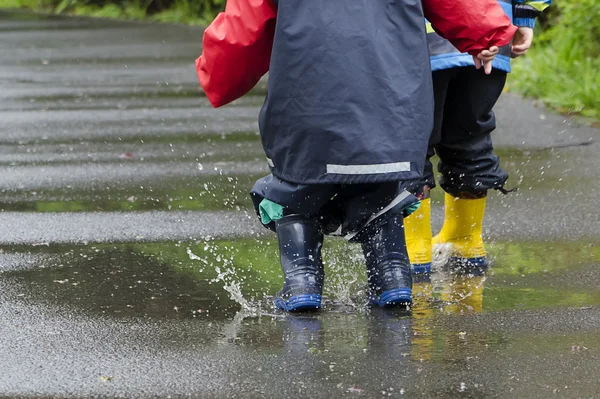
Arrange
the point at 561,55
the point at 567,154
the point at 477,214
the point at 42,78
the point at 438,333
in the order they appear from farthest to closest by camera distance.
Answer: the point at 42,78 < the point at 561,55 < the point at 567,154 < the point at 477,214 < the point at 438,333

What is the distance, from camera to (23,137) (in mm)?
8523

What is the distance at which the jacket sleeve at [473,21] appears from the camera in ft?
12.5

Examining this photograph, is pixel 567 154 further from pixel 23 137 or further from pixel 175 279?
pixel 23 137

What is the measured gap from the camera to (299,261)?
4.00 m

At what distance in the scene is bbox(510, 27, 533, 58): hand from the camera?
4.41m

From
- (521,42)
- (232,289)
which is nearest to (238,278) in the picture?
(232,289)

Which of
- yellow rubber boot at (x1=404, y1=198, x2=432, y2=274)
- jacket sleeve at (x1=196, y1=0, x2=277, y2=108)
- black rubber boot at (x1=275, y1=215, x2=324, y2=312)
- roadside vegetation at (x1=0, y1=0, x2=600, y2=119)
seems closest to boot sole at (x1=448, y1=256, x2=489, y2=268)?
yellow rubber boot at (x1=404, y1=198, x2=432, y2=274)

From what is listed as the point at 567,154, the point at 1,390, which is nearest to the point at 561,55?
the point at 567,154

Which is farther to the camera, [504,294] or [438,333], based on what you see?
[504,294]

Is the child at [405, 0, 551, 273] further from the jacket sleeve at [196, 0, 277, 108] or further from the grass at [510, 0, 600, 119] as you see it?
the grass at [510, 0, 600, 119]

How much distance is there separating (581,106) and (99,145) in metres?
3.85

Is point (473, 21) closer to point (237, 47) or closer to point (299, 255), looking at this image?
point (237, 47)

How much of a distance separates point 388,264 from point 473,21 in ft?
3.09

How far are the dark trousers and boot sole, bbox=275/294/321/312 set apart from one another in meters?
0.82
